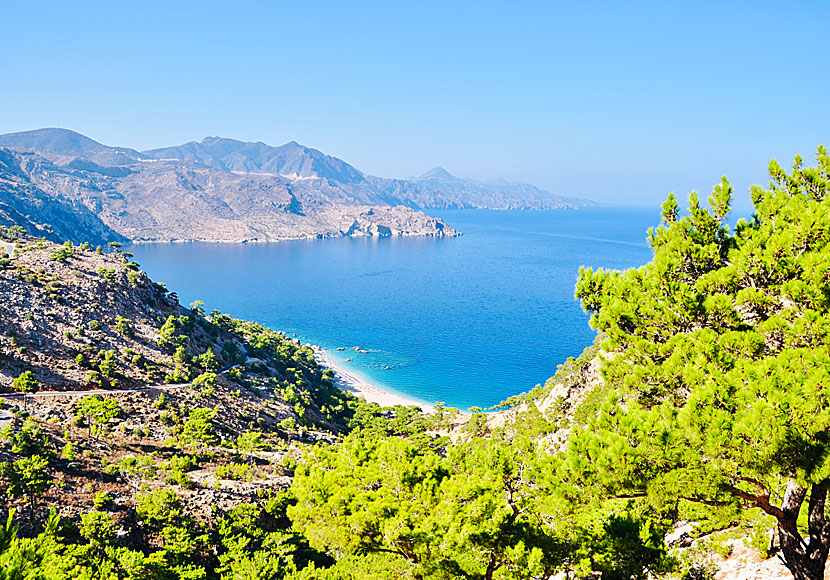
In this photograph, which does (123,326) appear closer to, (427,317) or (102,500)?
(102,500)

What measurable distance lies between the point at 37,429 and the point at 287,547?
21131 mm

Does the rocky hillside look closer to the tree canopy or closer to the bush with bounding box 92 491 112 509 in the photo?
the bush with bounding box 92 491 112 509

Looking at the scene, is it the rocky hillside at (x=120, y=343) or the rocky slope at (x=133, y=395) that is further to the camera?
the rocky hillside at (x=120, y=343)

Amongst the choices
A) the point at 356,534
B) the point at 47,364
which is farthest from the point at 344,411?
the point at 356,534

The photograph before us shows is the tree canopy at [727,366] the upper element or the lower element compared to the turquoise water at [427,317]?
upper

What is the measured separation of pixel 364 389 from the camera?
8050 centimetres

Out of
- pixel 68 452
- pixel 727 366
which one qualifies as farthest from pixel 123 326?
pixel 727 366

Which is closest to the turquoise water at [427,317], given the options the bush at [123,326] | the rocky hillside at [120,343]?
the rocky hillside at [120,343]

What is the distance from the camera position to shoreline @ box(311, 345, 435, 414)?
75.5 metres

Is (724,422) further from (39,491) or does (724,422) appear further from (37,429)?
(37,429)

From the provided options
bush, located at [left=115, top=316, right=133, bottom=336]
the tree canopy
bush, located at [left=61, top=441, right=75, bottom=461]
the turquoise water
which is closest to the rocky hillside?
bush, located at [left=115, top=316, right=133, bottom=336]

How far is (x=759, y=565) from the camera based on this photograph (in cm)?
1308

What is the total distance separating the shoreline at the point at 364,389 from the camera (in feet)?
248

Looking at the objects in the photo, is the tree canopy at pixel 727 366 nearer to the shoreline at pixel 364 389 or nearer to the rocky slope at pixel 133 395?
the rocky slope at pixel 133 395
